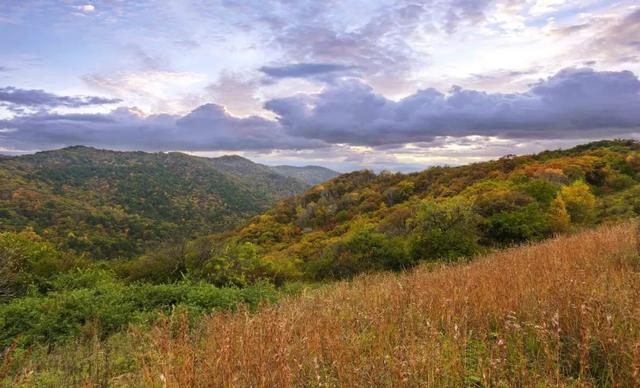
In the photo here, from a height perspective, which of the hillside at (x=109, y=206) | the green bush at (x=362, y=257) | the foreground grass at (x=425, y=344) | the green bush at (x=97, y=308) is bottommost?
the hillside at (x=109, y=206)

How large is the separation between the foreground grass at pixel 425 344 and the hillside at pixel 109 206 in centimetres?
1417

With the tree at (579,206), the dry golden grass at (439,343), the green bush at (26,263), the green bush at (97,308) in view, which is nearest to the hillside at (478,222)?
the tree at (579,206)

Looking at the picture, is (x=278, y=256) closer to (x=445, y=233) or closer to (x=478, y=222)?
(x=445, y=233)

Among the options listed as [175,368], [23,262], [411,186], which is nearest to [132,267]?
[23,262]

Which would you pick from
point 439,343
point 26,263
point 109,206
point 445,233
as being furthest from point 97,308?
point 109,206

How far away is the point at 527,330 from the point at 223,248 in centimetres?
1375

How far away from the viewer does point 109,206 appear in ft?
388

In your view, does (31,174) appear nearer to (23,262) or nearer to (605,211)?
(23,262)

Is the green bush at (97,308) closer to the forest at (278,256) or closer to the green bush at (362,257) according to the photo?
the forest at (278,256)

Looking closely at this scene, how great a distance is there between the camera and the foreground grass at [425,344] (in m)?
2.94

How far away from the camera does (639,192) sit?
27.8 m

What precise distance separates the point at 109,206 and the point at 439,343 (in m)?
132

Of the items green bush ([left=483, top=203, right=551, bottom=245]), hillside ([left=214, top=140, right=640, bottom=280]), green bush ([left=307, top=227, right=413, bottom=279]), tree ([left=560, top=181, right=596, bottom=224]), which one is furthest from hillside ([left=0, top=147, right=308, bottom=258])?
tree ([left=560, top=181, right=596, bottom=224])

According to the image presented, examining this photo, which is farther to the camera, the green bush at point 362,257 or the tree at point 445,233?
the green bush at point 362,257
